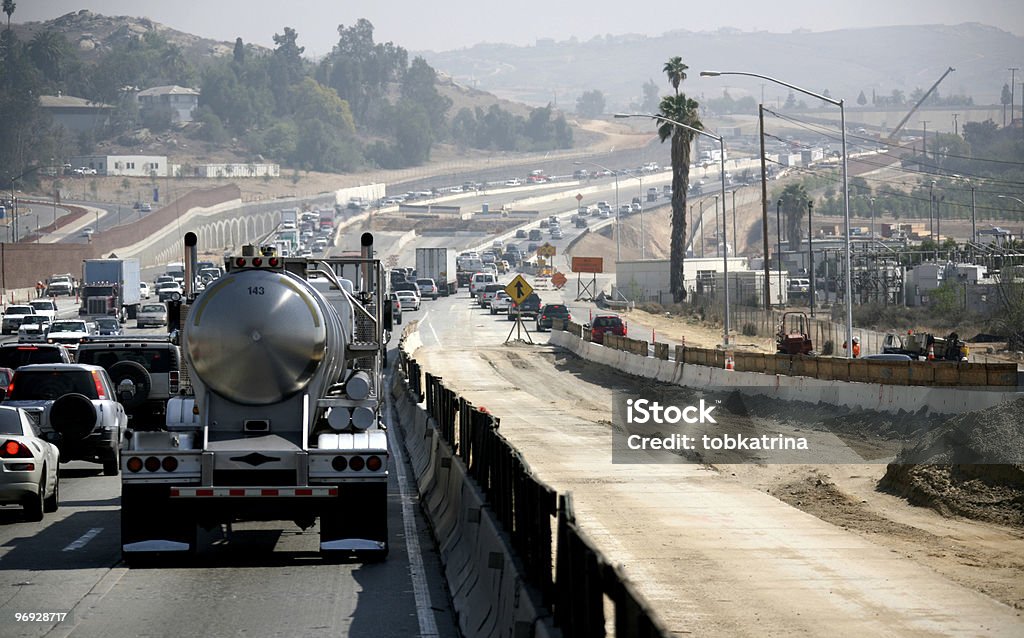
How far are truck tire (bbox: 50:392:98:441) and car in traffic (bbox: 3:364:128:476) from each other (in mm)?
799

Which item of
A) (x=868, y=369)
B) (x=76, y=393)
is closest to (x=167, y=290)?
(x=868, y=369)

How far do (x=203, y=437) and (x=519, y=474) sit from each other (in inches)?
196

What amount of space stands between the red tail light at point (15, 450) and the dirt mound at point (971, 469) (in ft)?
41.9

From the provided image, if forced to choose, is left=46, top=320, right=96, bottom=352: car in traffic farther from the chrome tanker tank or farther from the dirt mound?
the chrome tanker tank

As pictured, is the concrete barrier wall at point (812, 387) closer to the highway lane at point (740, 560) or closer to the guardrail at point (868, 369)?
the guardrail at point (868, 369)

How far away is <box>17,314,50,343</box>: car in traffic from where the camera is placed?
235 ft

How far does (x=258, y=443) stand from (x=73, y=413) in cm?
740

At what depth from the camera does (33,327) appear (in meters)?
73.4

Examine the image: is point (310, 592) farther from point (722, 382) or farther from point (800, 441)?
point (722, 382)

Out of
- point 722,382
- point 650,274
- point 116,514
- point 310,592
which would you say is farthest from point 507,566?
point 650,274

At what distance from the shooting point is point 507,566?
11.4 m

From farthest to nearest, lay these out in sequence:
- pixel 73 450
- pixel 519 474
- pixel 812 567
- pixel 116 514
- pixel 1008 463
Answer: pixel 73 450, pixel 1008 463, pixel 116 514, pixel 812 567, pixel 519 474

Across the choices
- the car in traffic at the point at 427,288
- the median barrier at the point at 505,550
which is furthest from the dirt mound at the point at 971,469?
the car in traffic at the point at 427,288

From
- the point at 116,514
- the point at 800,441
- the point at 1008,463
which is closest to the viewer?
the point at 116,514
